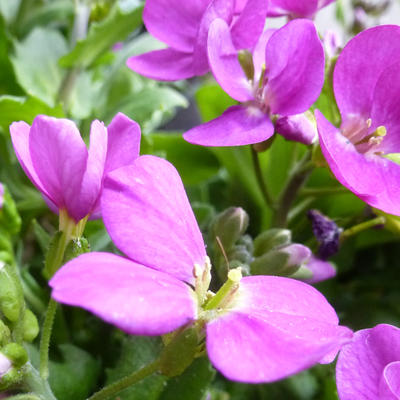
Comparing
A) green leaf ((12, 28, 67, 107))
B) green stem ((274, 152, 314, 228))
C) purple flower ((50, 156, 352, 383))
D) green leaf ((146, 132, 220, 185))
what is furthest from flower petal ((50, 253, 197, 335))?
green leaf ((12, 28, 67, 107))

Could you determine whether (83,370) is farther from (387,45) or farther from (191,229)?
(387,45)

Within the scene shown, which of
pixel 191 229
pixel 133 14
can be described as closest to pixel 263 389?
pixel 191 229

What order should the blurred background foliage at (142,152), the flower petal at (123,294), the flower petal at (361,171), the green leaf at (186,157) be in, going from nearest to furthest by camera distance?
the flower petal at (123,294) → the flower petal at (361,171) → the blurred background foliage at (142,152) → the green leaf at (186,157)

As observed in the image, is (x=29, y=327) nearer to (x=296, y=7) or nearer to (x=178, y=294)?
(x=178, y=294)

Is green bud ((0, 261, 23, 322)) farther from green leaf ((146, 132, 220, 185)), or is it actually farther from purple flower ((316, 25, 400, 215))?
green leaf ((146, 132, 220, 185))

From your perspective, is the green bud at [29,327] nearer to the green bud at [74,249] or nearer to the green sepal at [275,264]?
the green bud at [74,249]

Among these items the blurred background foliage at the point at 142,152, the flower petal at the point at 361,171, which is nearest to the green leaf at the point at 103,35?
the blurred background foliage at the point at 142,152
